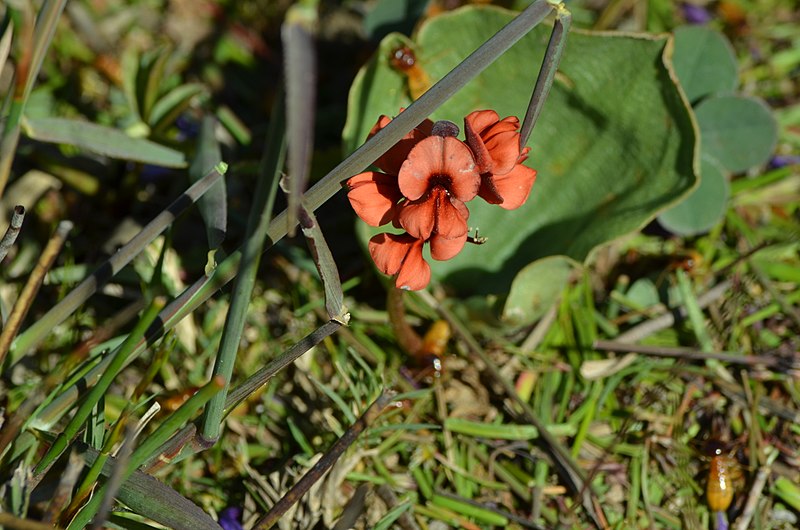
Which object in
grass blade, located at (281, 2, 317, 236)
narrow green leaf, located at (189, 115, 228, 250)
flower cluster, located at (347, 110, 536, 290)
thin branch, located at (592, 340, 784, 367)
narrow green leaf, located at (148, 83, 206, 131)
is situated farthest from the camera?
narrow green leaf, located at (148, 83, 206, 131)

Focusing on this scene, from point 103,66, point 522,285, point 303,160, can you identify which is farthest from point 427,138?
point 103,66

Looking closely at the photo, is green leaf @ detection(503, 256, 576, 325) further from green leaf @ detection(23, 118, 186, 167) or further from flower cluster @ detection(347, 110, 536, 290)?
green leaf @ detection(23, 118, 186, 167)

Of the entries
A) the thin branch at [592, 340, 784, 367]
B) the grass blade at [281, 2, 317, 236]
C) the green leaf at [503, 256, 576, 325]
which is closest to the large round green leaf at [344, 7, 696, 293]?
the green leaf at [503, 256, 576, 325]

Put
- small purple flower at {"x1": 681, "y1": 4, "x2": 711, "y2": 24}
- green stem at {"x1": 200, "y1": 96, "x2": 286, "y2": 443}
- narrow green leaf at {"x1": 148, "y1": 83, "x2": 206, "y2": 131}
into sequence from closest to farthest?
green stem at {"x1": 200, "y1": 96, "x2": 286, "y2": 443}
narrow green leaf at {"x1": 148, "y1": 83, "x2": 206, "y2": 131}
small purple flower at {"x1": 681, "y1": 4, "x2": 711, "y2": 24}

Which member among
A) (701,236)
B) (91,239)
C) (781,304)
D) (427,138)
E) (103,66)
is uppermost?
(103,66)

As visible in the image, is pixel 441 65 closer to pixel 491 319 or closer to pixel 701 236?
pixel 491 319

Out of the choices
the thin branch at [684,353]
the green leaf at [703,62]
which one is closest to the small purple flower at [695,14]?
the green leaf at [703,62]

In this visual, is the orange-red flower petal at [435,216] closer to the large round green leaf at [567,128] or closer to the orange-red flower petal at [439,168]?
the orange-red flower petal at [439,168]
